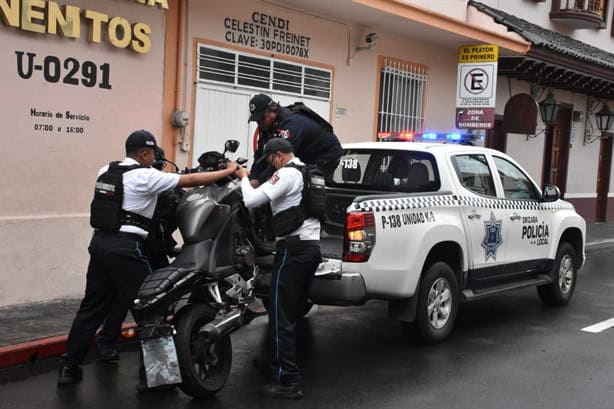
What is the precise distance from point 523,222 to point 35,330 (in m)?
4.90

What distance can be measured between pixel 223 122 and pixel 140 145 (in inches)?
182

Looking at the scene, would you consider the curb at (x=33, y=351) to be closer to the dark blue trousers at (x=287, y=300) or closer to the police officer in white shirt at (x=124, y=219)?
the police officer in white shirt at (x=124, y=219)

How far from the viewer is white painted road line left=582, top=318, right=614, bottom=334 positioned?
7492 mm

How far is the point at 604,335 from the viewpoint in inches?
287

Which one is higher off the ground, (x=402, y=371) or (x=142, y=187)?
(x=142, y=187)

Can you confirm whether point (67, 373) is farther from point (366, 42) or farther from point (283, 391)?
point (366, 42)

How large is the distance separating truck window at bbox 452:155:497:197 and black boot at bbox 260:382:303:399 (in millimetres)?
2852

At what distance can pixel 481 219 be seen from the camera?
7.01 metres

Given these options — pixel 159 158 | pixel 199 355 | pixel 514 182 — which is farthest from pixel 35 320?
pixel 514 182

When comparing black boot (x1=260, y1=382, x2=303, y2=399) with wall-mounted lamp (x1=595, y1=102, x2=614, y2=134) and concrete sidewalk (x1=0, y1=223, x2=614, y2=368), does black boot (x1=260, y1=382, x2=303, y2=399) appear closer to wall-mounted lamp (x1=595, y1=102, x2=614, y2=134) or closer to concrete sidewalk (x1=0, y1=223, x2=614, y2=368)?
concrete sidewalk (x1=0, y1=223, x2=614, y2=368)

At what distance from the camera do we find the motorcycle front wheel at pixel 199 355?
15.7ft

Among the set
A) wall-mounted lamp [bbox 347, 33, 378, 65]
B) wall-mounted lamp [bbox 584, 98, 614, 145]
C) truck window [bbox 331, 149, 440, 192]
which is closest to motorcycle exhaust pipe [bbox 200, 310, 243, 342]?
truck window [bbox 331, 149, 440, 192]

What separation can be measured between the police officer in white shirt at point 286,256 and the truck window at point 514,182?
3.17m

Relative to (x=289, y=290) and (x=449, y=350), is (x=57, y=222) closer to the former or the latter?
(x=289, y=290)
